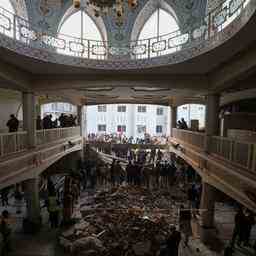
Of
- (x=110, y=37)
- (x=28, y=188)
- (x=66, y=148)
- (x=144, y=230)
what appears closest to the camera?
(x=144, y=230)

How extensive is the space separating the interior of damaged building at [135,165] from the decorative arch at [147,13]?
5 cm

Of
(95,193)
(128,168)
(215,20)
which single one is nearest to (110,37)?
(215,20)

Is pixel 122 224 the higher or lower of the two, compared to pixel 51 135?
lower

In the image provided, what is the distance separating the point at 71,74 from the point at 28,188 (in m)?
5.19

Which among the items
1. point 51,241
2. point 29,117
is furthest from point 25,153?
point 51,241

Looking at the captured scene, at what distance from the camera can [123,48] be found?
1151cm

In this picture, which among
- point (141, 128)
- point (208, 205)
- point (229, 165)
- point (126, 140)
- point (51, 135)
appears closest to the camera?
point (229, 165)

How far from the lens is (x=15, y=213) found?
11828 mm

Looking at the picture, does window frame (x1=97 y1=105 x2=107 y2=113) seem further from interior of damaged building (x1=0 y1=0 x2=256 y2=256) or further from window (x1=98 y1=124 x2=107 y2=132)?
interior of damaged building (x1=0 y1=0 x2=256 y2=256)

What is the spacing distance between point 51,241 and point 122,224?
2775 millimetres

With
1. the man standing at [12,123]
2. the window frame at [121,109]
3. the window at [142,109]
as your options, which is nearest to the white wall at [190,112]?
the window at [142,109]

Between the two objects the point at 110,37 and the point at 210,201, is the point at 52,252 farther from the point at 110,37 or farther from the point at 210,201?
the point at 110,37

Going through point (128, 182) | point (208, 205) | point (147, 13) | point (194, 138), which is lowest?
point (128, 182)

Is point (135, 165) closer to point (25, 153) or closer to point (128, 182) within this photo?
point (128, 182)
